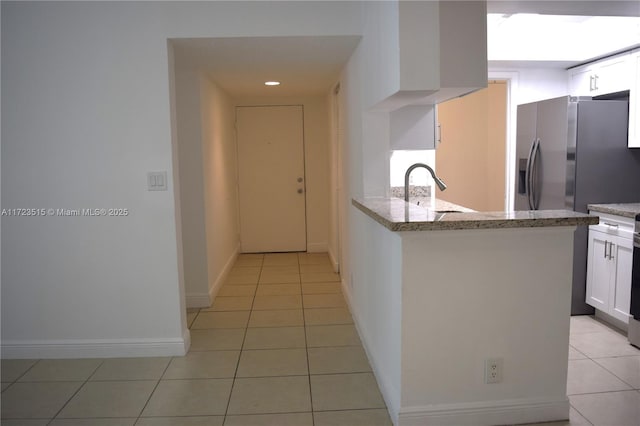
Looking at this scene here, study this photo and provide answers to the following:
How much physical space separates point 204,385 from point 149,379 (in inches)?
14.2

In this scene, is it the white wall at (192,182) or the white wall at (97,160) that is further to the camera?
the white wall at (192,182)

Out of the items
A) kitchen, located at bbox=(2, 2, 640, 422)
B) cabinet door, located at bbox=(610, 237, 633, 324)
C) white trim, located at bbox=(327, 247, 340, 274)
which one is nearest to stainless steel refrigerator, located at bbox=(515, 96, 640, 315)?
cabinet door, located at bbox=(610, 237, 633, 324)

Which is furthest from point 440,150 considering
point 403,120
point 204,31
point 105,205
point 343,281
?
point 105,205

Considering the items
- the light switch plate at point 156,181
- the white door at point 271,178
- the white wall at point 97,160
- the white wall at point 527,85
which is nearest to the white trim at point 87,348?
the white wall at point 97,160

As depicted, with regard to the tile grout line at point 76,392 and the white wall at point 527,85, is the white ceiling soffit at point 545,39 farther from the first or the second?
the tile grout line at point 76,392

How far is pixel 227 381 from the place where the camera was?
278cm

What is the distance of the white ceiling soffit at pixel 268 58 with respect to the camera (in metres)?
3.07

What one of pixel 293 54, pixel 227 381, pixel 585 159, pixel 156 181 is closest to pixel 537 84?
pixel 585 159

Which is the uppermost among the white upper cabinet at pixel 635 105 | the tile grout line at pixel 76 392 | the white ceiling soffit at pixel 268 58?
the white ceiling soffit at pixel 268 58

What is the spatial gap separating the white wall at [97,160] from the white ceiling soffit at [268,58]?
0.12m

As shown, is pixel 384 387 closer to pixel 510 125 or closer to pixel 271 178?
pixel 510 125

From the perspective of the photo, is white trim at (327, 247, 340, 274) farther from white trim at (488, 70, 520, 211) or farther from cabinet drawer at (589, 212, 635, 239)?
cabinet drawer at (589, 212, 635, 239)

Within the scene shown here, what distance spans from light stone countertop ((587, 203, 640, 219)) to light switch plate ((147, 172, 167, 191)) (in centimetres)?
302

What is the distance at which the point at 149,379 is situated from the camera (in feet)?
9.30
